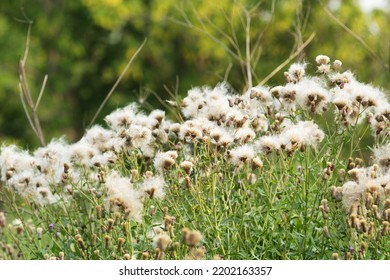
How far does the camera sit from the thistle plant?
11.6 ft

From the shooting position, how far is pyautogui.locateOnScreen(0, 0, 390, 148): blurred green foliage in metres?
17.7

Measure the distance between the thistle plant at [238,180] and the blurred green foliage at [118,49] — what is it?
12.8 meters

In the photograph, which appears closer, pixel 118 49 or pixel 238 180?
pixel 238 180

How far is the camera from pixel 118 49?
65.2 feet

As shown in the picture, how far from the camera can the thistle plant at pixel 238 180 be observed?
3.54 m

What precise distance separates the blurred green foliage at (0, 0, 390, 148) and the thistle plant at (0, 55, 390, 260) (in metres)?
12.8

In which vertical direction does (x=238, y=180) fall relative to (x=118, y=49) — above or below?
below

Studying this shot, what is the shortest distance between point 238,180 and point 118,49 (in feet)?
52.9

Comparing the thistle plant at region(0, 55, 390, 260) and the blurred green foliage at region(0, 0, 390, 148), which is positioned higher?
the blurred green foliage at region(0, 0, 390, 148)

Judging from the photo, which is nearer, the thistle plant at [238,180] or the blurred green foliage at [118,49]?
the thistle plant at [238,180]

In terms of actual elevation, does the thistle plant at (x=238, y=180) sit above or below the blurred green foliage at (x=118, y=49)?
below

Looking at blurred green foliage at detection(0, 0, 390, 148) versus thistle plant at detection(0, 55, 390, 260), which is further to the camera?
blurred green foliage at detection(0, 0, 390, 148)
